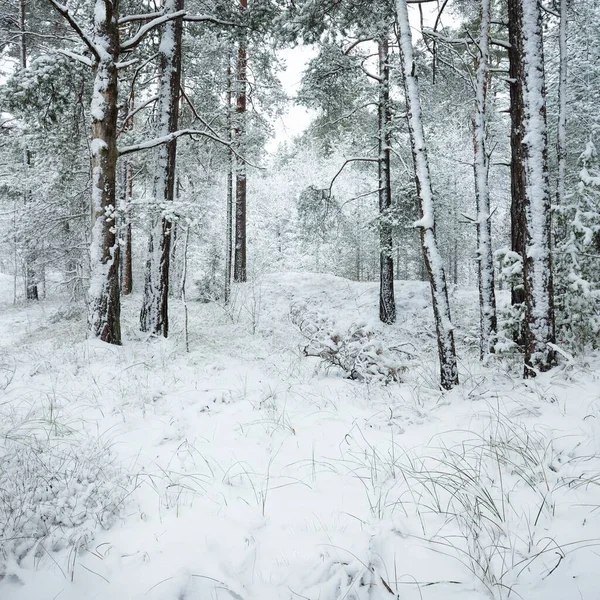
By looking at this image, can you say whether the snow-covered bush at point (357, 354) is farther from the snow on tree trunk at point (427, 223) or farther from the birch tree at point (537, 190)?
the birch tree at point (537, 190)

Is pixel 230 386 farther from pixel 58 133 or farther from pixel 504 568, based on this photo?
pixel 58 133

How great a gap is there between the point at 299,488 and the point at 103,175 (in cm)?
597

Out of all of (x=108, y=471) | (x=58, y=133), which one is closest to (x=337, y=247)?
(x=58, y=133)

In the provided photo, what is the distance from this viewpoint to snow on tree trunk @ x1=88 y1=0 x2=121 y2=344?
6000 millimetres

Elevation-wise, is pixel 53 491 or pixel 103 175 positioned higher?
pixel 103 175

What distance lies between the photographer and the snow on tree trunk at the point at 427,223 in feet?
14.3

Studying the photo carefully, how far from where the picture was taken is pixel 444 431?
10.1ft

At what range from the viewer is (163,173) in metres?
7.16

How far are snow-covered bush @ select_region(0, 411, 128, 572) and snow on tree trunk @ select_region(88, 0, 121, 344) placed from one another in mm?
3281

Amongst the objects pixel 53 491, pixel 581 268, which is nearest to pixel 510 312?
pixel 581 268

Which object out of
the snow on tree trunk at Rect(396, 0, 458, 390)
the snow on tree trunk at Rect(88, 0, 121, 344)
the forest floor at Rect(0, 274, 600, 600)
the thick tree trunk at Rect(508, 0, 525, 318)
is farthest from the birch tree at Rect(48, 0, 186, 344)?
the thick tree trunk at Rect(508, 0, 525, 318)

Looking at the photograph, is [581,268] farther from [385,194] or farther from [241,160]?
[241,160]

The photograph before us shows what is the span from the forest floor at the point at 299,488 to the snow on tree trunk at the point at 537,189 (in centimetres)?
42

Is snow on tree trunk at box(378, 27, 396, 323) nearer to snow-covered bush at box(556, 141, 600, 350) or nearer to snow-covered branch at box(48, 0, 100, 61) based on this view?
snow-covered bush at box(556, 141, 600, 350)
